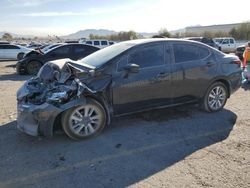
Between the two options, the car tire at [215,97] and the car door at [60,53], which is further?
the car door at [60,53]

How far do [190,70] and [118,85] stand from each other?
64.9 inches

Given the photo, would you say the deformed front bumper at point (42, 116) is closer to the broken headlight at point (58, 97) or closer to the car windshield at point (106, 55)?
the broken headlight at point (58, 97)

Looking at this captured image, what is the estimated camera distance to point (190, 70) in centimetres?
597

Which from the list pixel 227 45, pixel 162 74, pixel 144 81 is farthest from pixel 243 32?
pixel 144 81

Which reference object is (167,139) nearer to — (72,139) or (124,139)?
(124,139)

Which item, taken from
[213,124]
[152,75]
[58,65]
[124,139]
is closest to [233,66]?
[213,124]

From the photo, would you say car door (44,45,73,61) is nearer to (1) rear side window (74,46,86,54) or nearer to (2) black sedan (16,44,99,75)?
(2) black sedan (16,44,99,75)

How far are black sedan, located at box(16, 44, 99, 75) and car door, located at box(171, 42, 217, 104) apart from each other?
26.2 ft

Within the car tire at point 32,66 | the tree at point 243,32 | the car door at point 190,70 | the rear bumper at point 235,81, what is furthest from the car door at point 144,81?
the tree at point 243,32

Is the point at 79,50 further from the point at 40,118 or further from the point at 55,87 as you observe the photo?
the point at 40,118

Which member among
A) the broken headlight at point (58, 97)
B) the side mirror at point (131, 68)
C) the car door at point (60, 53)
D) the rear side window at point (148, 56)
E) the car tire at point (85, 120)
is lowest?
the car tire at point (85, 120)

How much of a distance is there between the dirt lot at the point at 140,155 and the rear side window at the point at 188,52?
120cm

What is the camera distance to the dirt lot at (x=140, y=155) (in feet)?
12.2

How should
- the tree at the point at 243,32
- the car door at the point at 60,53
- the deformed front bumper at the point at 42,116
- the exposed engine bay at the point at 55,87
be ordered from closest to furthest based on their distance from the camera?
the deformed front bumper at the point at 42,116 < the exposed engine bay at the point at 55,87 < the car door at the point at 60,53 < the tree at the point at 243,32
